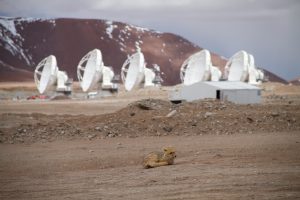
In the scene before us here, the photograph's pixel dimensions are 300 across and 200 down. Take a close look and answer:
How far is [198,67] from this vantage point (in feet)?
255

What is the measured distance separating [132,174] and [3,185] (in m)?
3.24

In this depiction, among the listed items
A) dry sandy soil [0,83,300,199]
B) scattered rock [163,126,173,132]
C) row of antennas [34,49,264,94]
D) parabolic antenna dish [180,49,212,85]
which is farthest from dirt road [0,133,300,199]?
row of antennas [34,49,264,94]

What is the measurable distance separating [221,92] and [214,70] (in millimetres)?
41164

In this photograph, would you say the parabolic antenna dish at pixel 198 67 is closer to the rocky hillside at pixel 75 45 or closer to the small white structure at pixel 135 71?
the small white structure at pixel 135 71

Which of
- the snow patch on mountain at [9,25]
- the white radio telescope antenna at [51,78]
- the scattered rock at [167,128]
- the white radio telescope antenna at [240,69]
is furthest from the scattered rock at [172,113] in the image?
the snow patch on mountain at [9,25]

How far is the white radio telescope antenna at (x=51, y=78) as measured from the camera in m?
88.8

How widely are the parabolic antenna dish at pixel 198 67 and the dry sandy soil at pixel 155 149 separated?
39370 mm

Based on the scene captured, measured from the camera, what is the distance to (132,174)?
16.0m

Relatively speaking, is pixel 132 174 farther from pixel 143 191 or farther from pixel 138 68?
pixel 138 68

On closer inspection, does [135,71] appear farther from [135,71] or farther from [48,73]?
[48,73]

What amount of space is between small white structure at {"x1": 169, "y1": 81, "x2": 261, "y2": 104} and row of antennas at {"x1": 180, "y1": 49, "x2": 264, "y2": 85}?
2726cm

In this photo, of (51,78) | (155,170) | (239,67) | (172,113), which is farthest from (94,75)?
(155,170)

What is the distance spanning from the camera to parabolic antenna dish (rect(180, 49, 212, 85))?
75556 millimetres

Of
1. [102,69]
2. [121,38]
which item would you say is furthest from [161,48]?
[102,69]
